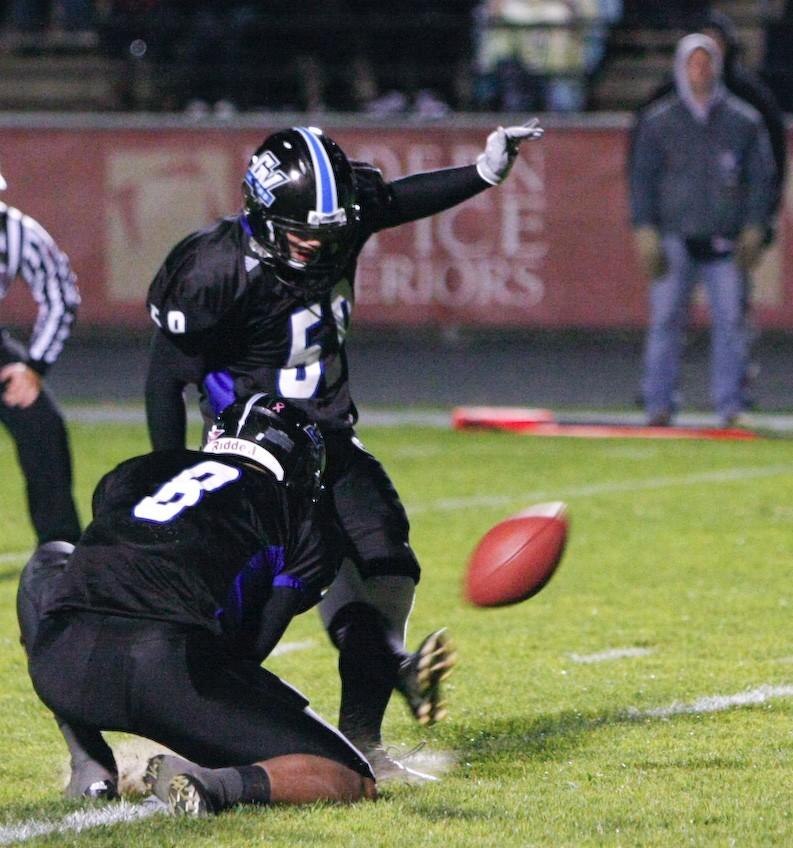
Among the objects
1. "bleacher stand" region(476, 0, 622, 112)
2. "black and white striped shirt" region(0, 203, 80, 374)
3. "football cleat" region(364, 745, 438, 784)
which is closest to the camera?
"football cleat" region(364, 745, 438, 784)

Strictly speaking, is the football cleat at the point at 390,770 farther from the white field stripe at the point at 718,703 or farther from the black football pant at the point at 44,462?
the black football pant at the point at 44,462

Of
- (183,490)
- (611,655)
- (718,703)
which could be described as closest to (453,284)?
(611,655)

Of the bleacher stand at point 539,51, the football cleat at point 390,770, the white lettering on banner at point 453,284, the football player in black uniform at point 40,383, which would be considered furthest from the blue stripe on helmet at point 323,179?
the bleacher stand at point 539,51

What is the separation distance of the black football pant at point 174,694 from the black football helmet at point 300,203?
1.03 metres

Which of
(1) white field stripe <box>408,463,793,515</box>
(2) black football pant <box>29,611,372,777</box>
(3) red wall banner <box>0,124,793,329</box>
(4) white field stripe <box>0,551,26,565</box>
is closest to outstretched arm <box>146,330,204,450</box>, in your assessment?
(2) black football pant <box>29,611,372,777</box>

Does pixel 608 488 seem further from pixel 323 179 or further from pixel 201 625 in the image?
pixel 201 625

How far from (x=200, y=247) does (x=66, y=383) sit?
360 inches

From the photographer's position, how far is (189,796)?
3.84 metres

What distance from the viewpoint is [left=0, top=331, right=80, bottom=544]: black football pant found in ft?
21.0

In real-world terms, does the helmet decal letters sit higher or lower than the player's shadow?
higher

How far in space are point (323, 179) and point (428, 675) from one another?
3.83ft

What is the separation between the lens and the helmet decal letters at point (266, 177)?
14.8 feet

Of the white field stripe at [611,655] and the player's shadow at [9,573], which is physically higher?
the white field stripe at [611,655]

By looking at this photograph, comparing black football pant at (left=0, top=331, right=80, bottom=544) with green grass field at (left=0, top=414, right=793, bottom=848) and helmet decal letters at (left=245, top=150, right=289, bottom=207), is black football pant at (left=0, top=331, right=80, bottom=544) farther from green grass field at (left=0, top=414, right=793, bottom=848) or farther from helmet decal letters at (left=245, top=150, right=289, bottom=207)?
helmet decal letters at (left=245, top=150, right=289, bottom=207)
